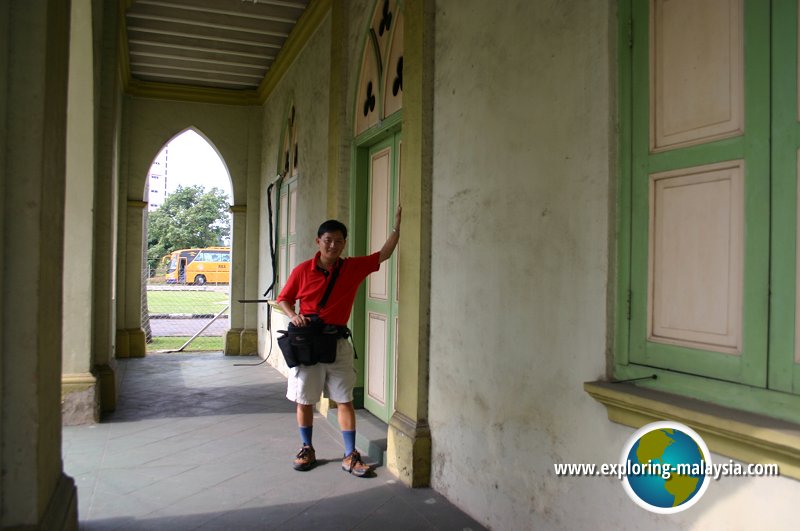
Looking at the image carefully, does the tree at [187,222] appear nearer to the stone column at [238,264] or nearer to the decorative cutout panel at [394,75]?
the stone column at [238,264]

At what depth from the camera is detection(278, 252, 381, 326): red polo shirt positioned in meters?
4.32

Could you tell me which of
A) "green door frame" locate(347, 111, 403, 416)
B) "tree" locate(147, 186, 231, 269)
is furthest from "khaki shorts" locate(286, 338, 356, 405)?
"tree" locate(147, 186, 231, 269)

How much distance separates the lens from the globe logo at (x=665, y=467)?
2131mm

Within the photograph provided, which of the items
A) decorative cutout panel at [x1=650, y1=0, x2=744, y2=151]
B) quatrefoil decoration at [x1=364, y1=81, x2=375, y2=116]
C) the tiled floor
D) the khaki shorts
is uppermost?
quatrefoil decoration at [x1=364, y1=81, x2=375, y2=116]

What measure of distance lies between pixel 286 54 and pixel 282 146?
127cm

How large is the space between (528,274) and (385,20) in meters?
3.03

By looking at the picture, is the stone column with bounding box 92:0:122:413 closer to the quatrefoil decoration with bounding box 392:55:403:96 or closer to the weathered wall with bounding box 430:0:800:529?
the quatrefoil decoration with bounding box 392:55:403:96

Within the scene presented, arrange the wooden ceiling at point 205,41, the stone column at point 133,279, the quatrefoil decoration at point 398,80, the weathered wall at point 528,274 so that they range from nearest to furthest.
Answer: the weathered wall at point 528,274
the quatrefoil decoration at point 398,80
the wooden ceiling at point 205,41
the stone column at point 133,279

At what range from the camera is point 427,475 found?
4051mm

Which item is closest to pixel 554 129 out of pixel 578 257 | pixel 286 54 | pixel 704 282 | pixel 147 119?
pixel 578 257

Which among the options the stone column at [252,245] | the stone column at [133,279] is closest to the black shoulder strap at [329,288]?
the stone column at [252,245]

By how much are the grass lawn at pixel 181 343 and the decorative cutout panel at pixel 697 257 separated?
35.4 feet

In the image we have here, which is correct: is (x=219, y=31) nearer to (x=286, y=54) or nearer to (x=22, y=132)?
(x=286, y=54)

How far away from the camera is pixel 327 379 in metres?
4.49
